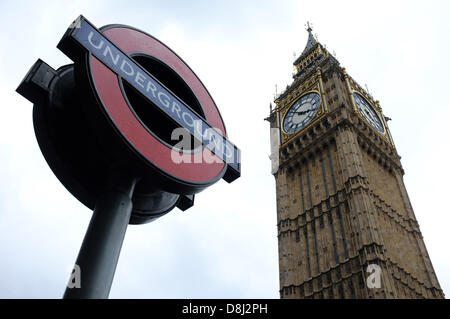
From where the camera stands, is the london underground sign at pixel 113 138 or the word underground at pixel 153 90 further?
the word underground at pixel 153 90

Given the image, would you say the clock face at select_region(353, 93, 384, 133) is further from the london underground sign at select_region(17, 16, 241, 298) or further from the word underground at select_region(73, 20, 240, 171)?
the london underground sign at select_region(17, 16, 241, 298)

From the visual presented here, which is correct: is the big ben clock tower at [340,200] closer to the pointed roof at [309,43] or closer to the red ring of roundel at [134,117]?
the pointed roof at [309,43]

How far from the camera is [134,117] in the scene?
4.93 meters

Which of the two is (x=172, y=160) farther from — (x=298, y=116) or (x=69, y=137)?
(x=298, y=116)

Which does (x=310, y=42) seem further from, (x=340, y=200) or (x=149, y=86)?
(x=149, y=86)

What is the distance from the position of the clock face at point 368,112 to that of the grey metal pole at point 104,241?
42.3 meters

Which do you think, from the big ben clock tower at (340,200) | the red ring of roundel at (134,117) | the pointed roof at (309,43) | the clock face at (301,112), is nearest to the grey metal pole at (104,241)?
the red ring of roundel at (134,117)

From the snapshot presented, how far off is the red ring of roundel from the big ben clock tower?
2493 cm

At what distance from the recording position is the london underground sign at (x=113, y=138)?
15.1 ft

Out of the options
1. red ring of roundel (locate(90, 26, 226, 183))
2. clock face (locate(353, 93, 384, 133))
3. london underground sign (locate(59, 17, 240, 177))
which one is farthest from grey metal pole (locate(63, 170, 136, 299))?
clock face (locate(353, 93, 384, 133))

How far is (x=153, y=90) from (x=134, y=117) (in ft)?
2.20

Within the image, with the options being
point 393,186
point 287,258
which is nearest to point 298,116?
point 393,186

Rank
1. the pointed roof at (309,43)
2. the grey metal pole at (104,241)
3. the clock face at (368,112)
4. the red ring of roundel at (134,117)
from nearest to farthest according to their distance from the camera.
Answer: the grey metal pole at (104,241) < the red ring of roundel at (134,117) < the clock face at (368,112) < the pointed roof at (309,43)

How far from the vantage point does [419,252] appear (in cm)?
3562
